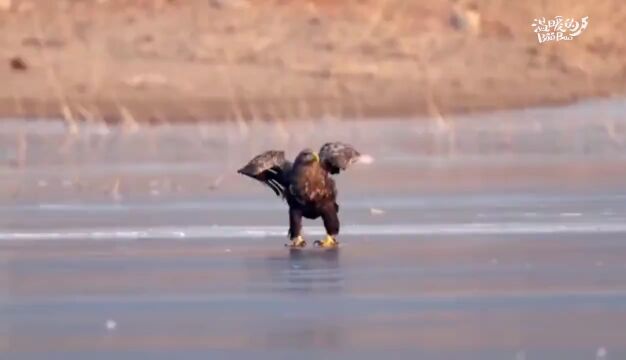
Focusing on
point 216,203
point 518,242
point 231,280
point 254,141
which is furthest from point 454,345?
point 254,141

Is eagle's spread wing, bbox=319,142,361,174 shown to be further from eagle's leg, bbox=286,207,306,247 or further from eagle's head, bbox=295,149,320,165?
eagle's leg, bbox=286,207,306,247

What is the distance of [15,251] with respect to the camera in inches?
489

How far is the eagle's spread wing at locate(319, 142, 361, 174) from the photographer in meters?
12.4

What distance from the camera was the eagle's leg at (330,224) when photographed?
12.5 m

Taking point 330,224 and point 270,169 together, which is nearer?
point 330,224

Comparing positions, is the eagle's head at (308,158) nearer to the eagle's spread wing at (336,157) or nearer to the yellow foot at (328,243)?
the eagle's spread wing at (336,157)

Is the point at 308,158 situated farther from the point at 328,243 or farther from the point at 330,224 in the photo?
the point at 328,243

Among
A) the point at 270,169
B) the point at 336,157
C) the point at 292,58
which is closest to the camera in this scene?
the point at 336,157

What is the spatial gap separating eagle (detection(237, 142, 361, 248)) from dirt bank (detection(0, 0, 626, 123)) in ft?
37.1

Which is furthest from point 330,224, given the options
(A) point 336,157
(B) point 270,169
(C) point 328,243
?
(B) point 270,169

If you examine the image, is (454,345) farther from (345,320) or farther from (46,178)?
(46,178)

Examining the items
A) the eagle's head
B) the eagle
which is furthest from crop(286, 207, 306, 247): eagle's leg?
the eagle's head

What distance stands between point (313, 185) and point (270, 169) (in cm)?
35

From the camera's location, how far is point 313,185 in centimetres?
1248
